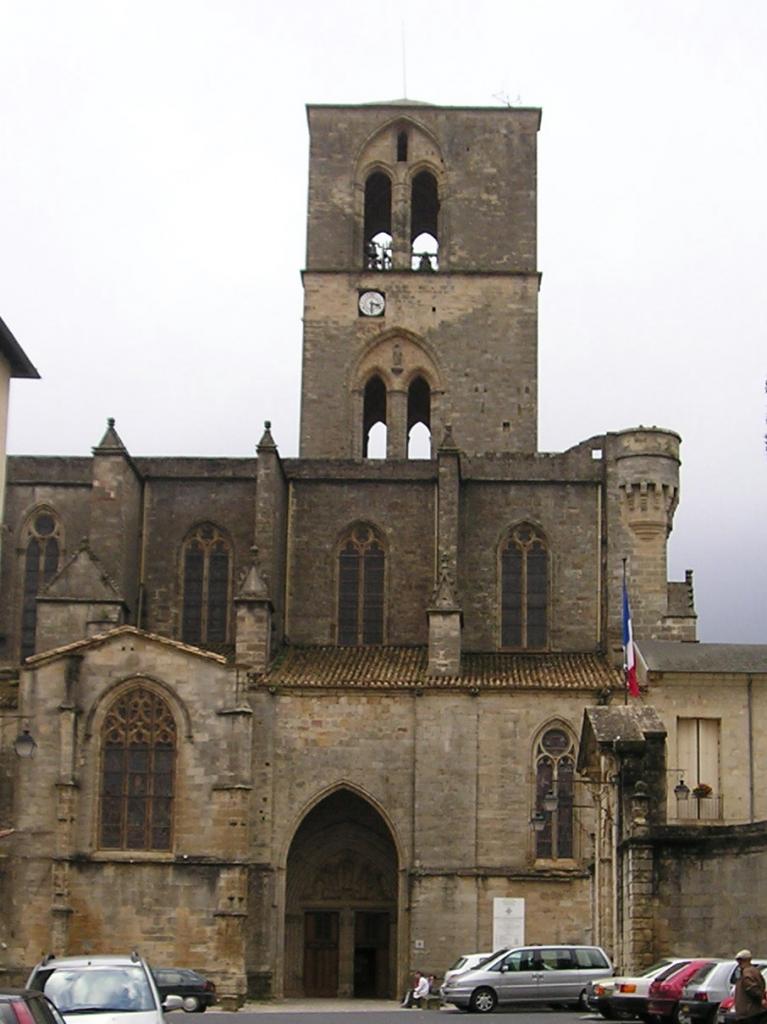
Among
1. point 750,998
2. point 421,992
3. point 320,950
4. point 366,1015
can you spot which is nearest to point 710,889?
point 366,1015

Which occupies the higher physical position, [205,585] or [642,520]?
[642,520]

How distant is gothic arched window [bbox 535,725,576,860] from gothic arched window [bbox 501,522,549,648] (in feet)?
15.0

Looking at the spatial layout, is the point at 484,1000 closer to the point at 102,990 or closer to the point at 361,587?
the point at 361,587

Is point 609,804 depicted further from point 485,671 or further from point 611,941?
point 485,671

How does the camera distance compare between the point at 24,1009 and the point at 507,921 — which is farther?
the point at 507,921

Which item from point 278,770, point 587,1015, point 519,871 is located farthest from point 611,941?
point 278,770

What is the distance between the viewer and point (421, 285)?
177 ft

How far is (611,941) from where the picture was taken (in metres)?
33.8

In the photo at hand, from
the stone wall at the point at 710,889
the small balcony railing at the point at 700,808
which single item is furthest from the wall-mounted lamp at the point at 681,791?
the stone wall at the point at 710,889

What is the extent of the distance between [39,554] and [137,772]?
325 inches

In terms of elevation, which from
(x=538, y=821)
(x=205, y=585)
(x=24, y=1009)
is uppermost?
(x=205, y=585)

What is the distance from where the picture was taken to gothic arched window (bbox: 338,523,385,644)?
49000mm

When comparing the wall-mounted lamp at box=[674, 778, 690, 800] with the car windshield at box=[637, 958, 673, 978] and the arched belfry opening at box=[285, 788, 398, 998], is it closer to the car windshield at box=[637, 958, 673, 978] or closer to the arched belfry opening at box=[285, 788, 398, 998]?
the arched belfry opening at box=[285, 788, 398, 998]

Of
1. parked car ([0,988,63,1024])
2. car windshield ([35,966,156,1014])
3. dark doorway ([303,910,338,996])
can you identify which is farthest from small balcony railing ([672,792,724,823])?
parked car ([0,988,63,1024])
